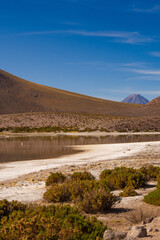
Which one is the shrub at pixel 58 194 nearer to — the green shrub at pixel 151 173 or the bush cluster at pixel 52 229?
the bush cluster at pixel 52 229

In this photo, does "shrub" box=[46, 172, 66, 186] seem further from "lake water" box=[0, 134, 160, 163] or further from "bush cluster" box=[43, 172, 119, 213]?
"lake water" box=[0, 134, 160, 163]

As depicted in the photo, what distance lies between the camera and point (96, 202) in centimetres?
702

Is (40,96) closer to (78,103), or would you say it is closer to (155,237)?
(78,103)

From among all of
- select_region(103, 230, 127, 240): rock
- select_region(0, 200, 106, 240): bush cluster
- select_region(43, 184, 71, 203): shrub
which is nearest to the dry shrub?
select_region(0, 200, 106, 240): bush cluster

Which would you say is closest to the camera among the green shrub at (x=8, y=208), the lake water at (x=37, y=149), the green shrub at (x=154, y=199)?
the green shrub at (x=8, y=208)

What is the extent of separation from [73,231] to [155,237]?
1442mm

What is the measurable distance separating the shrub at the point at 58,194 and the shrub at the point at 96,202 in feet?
3.80

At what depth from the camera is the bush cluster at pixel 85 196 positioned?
7.04 metres

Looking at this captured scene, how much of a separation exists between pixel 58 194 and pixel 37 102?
127 m

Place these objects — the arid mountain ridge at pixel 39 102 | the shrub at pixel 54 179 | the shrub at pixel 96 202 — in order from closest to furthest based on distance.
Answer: the shrub at pixel 96 202 < the shrub at pixel 54 179 < the arid mountain ridge at pixel 39 102

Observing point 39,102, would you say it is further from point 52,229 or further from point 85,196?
point 52,229

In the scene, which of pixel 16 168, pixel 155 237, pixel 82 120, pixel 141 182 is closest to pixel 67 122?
pixel 82 120

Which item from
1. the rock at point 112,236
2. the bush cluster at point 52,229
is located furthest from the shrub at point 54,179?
the rock at point 112,236

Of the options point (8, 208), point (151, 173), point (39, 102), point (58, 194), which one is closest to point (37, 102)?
point (39, 102)
